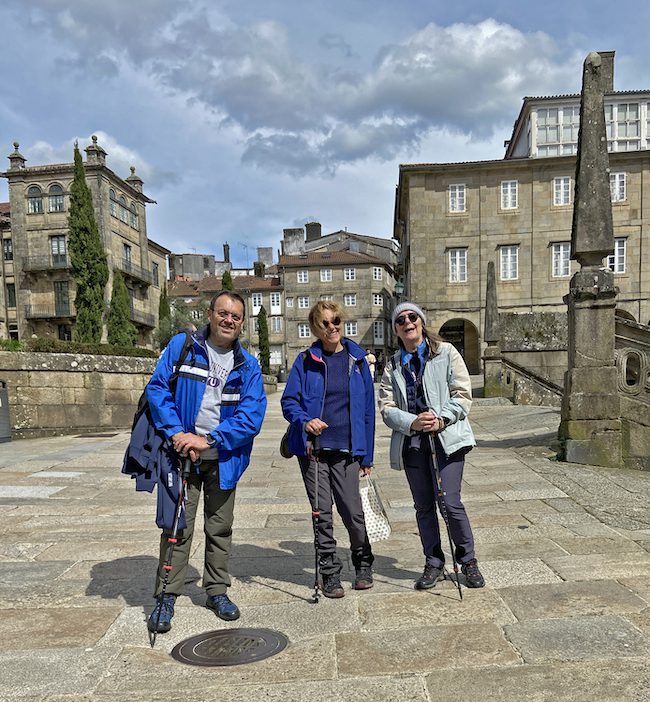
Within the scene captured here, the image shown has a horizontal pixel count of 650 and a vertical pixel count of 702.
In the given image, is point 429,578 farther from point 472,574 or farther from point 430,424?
point 430,424

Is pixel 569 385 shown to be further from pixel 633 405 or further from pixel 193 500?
pixel 193 500

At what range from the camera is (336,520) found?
5.94m

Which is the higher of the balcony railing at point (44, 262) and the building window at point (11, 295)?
the balcony railing at point (44, 262)

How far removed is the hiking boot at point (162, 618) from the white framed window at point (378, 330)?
184ft

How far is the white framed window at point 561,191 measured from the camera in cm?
3278

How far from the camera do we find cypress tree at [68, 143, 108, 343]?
3238 centimetres

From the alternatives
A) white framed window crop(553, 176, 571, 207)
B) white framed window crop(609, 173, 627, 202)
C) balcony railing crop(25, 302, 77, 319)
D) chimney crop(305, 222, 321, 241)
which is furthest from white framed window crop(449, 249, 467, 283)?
chimney crop(305, 222, 321, 241)

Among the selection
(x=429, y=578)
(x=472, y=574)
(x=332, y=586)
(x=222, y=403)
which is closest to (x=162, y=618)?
(x=332, y=586)

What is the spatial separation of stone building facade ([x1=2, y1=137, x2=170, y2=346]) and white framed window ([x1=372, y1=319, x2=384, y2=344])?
23420 millimetres

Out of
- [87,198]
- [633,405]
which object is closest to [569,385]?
[633,405]

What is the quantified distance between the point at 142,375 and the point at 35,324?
113 ft

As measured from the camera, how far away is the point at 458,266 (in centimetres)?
3284

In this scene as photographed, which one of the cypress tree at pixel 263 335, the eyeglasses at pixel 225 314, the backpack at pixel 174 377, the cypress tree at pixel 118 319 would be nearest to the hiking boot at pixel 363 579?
the backpack at pixel 174 377

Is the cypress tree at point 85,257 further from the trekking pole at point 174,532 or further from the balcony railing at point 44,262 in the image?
the trekking pole at point 174,532
